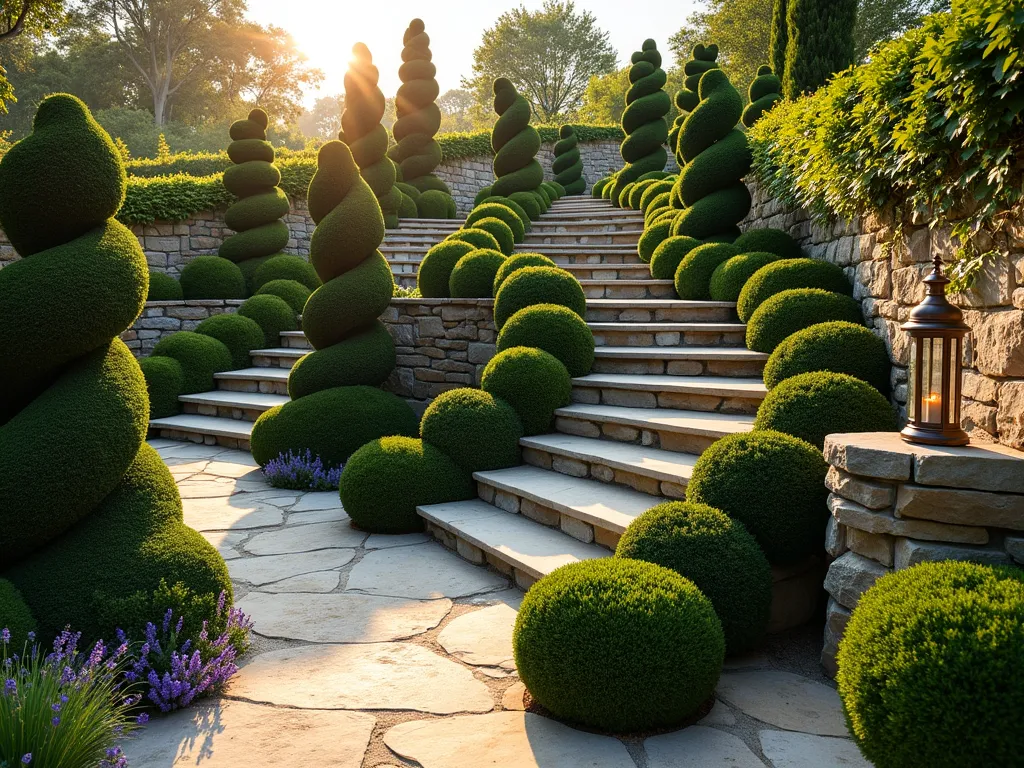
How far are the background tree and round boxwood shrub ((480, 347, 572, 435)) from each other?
118ft

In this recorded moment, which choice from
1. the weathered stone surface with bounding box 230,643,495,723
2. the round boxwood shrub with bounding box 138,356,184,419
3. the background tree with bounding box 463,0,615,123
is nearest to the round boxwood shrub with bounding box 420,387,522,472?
the weathered stone surface with bounding box 230,643,495,723

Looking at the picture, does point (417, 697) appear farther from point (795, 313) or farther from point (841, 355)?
point (795, 313)

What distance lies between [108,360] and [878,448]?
345 centimetres

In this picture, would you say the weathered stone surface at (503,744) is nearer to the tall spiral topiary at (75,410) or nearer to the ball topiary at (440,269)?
A: the tall spiral topiary at (75,410)

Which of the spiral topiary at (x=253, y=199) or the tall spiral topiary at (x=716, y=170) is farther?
the spiral topiary at (x=253, y=199)

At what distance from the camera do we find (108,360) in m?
3.38

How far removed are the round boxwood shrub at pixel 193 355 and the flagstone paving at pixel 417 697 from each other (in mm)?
5882

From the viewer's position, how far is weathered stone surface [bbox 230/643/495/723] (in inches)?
112

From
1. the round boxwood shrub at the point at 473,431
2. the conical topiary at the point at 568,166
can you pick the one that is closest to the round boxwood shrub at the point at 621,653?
the round boxwood shrub at the point at 473,431

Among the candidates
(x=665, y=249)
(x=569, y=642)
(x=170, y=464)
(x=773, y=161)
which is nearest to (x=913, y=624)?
(x=569, y=642)

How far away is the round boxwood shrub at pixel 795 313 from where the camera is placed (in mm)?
4816

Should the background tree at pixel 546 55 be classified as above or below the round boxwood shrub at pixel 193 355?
above

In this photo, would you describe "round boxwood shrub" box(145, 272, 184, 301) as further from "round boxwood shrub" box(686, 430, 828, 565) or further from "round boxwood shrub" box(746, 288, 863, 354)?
"round boxwood shrub" box(686, 430, 828, 565)

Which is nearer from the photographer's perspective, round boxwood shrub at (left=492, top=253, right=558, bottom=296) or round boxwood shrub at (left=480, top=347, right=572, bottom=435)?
round boxwood shrub at (left=480, top=347, right=572, bottom=435)
